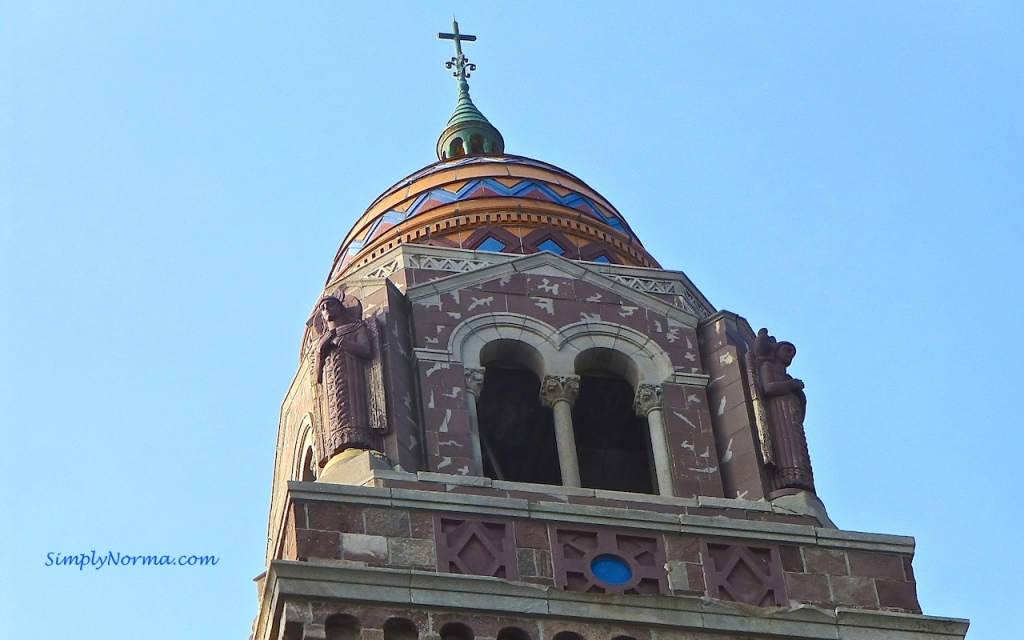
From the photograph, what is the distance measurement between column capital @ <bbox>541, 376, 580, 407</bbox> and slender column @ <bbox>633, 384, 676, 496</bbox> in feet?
2.88

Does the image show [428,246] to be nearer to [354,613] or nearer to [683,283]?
[683,283]

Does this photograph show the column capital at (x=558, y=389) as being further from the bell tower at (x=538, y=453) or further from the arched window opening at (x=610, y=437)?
the arched window opening at (x=610, y=437)

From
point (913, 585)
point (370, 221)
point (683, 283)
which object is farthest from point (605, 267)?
point (913, 585)

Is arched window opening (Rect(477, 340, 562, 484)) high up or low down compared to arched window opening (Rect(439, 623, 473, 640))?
up

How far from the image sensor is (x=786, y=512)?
36719mm

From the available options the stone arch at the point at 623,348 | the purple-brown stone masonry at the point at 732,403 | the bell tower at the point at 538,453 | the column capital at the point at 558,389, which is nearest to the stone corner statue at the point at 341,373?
the bell tower at the point at 538,453

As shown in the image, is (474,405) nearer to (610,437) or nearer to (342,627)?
(610,437)

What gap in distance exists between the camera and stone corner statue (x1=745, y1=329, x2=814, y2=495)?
37.5m

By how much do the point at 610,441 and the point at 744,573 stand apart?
19.0 ft

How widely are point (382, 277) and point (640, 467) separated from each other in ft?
15.0

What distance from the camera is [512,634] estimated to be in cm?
3362

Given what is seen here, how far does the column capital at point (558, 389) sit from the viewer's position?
126ft

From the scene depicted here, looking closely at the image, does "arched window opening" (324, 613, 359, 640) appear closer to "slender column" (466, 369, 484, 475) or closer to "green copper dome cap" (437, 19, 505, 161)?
"slender column" (466, 369, 484, 475)

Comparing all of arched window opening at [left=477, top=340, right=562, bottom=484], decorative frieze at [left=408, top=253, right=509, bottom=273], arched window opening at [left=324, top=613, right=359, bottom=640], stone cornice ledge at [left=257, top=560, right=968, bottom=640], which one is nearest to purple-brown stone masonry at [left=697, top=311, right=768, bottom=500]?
arched window opening at [left=477, top=340, right=562, bottom=484]
